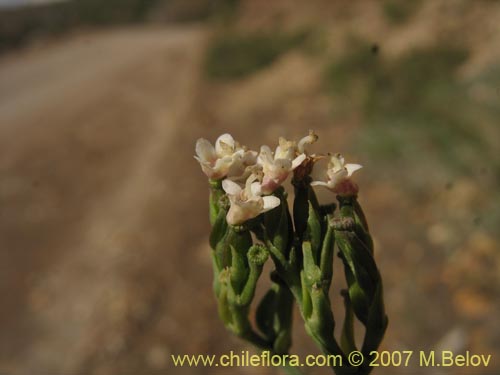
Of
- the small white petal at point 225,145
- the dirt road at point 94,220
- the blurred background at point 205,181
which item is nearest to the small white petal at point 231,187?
the small white petal at point 225,145

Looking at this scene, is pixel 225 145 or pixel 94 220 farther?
pixel 94 220

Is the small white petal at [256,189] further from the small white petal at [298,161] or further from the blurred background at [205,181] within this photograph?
the blurred background at [205,181]

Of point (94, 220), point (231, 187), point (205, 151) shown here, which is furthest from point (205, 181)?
→ point (231, 187)

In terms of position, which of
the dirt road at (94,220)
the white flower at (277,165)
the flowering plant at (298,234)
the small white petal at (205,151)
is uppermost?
the white flower at (277,165)

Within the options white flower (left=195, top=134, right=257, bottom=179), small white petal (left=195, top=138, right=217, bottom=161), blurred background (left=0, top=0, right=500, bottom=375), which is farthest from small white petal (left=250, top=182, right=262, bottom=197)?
blurred background (left=0, top=0, right=500, bottom=375)

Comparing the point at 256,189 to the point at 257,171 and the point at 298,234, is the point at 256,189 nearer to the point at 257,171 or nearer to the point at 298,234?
the point at 257,171

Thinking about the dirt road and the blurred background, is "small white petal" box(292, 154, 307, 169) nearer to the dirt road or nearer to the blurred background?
the blurred background

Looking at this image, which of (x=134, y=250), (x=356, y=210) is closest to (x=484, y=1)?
(x=134, y=250)
